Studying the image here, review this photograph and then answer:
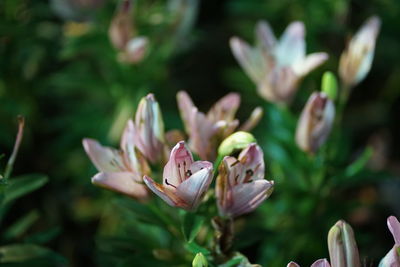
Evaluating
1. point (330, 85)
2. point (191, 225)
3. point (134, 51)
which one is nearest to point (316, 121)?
point (330, 85)

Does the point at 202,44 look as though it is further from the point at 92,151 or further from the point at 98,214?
the point at 92,151

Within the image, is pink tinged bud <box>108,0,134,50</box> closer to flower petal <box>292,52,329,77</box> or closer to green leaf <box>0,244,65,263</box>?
flower petal <box>292,52,329,77</box>

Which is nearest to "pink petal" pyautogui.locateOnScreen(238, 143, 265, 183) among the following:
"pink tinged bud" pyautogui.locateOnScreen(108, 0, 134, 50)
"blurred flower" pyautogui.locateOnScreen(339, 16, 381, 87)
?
"blurred flower" pyautogui.locateOnScreen(339, 16, 381, 87)

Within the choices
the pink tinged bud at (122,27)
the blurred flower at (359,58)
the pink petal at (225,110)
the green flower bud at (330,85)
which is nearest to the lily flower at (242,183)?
the pink petal at (225,110)

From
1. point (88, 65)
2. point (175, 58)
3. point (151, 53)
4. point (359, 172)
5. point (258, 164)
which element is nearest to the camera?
point (258, 164)

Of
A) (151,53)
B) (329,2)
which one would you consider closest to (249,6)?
(329,2)

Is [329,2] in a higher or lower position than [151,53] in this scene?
higher

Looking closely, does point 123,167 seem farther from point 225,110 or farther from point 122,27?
point 122,27
